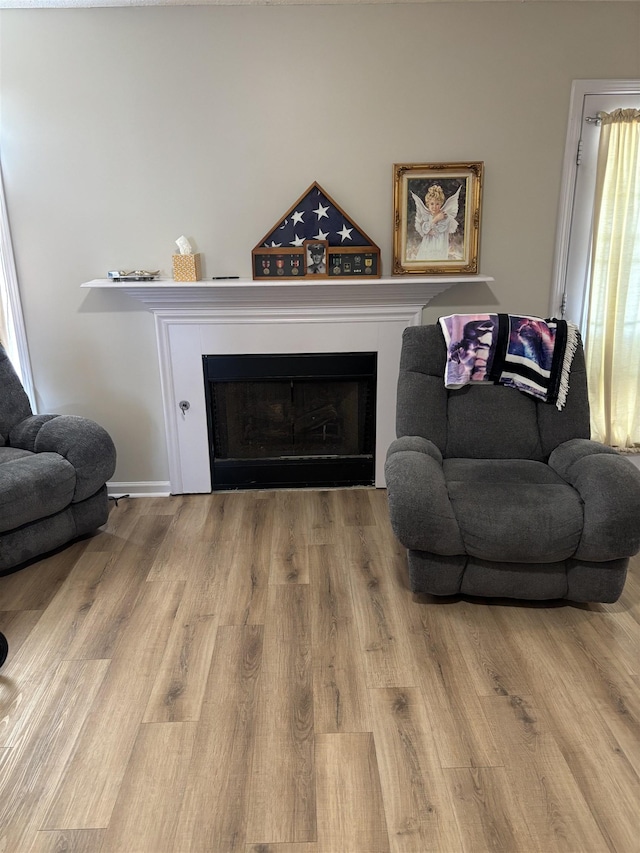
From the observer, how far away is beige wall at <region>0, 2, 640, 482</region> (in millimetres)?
3236

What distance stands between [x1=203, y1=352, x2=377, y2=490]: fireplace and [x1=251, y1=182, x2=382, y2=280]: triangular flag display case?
48cm

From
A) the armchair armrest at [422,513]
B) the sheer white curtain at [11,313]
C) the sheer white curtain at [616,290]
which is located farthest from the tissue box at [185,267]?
the sheer white curtain at [616,290]

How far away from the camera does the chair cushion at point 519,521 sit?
245 cm

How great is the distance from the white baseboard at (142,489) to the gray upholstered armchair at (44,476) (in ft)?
1.63

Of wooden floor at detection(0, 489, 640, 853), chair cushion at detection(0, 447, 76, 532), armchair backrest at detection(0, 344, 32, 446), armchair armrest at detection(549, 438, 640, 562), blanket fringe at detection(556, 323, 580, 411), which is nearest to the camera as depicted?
wooden floor at detection(0, 489, 640, 853)

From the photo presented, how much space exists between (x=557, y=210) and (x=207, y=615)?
8.64 feet

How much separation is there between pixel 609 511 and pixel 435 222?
5.82ft

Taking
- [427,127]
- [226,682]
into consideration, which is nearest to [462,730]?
[226,682]

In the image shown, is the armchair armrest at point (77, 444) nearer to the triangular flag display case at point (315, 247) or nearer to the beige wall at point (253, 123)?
the beige wall at point (253, 123)

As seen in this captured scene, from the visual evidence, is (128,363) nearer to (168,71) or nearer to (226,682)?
(168,71)

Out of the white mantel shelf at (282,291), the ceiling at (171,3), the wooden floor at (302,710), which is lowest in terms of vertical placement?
the wooden floor at (302,710)

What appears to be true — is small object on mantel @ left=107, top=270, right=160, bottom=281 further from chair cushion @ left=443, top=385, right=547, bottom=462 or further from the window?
the window

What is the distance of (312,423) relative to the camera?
380 centimetres

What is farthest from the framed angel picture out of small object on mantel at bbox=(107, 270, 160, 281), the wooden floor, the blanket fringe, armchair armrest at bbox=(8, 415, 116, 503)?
armchair armrest at bbox=(8, 415, 116, 503)
